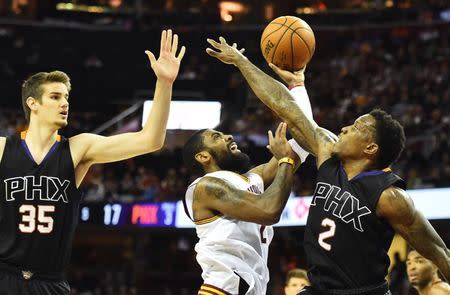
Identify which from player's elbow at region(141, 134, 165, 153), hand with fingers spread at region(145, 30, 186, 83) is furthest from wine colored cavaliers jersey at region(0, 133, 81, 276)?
hand with fingers spread at region(145, 30, 186, 83)

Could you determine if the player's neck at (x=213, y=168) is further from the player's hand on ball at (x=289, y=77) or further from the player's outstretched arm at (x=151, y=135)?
the player's hand on ball at (x=289, y=77)

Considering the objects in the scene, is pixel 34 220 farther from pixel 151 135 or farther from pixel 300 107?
pixel 300 107

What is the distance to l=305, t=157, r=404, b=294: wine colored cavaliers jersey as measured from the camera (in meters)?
Answer: 4.42

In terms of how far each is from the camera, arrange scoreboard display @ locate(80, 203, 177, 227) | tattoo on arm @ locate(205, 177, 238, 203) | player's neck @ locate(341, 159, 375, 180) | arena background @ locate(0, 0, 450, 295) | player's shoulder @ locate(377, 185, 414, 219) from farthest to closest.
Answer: arena background @ locate(0, 0, 450, 295)
scoreboard display @ locate(80, 203, 177, 227)
tattoo on arm @ locate(205, 177, 238, 203)
player's neck @ locate(341, 159, 375, 180)
player's shoulder @ locate(377, 185, 414, 219)

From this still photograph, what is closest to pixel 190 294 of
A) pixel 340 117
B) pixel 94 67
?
pixel 340 117

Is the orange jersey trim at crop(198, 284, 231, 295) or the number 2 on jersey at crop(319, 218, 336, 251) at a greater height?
the number 2 on jersey at crop(319, 218, 336, 251)

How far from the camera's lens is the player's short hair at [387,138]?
459 centimetres

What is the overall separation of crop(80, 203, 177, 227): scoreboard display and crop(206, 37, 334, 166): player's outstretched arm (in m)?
9.15

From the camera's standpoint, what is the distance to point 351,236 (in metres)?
4.46

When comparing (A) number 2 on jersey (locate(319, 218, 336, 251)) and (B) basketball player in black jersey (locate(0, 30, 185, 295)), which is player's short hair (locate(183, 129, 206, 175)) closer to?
(B) basketball player in black jersey (locate(0, 30, 185, 295))

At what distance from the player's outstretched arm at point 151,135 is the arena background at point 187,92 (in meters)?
7.50

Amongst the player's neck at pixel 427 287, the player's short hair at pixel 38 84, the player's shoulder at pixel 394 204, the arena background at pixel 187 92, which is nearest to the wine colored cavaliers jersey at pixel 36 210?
the player's short hair at pixel 38 84

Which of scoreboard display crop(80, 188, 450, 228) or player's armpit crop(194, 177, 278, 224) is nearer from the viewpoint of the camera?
player's armpit crop(194, 177, 278, 224)

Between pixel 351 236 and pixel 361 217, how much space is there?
4.6 inches
